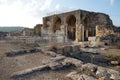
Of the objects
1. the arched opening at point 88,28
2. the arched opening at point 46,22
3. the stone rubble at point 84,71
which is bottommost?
the stone rubble at point 84,71

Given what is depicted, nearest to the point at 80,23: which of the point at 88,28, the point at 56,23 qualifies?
the point at 88,28

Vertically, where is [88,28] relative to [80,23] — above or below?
below

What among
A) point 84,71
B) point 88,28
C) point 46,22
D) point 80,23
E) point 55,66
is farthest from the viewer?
point 46,22

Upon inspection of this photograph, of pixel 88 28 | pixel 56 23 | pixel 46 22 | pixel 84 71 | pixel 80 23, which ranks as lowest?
pixel 84 71

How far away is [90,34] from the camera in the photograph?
3159cm

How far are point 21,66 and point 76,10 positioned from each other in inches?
951

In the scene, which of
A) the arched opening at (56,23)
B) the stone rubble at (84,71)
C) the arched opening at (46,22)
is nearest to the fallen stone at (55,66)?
the stone rubble at (84,71)

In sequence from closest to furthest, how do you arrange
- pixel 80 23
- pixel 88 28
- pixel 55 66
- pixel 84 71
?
pixel 84 71 → pixel 55 66 → pixel 80 23 → pixel 88 28

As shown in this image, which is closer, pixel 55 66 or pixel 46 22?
pixel 55 66

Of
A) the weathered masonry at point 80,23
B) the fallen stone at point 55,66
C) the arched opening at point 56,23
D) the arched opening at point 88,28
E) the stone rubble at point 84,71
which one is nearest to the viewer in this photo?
the stone rubble at point 84,71

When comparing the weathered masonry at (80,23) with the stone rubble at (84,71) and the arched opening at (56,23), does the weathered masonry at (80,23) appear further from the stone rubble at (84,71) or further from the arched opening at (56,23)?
the stone rubble at (84,71)

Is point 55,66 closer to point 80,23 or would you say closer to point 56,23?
point 80,23

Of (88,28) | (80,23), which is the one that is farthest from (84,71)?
(88,28)

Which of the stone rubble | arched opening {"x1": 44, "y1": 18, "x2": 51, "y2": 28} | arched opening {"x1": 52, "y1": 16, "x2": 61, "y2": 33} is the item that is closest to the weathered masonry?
arched opening {"x1": 52, "y1": 16, "x2": 61, "y2": 33}
